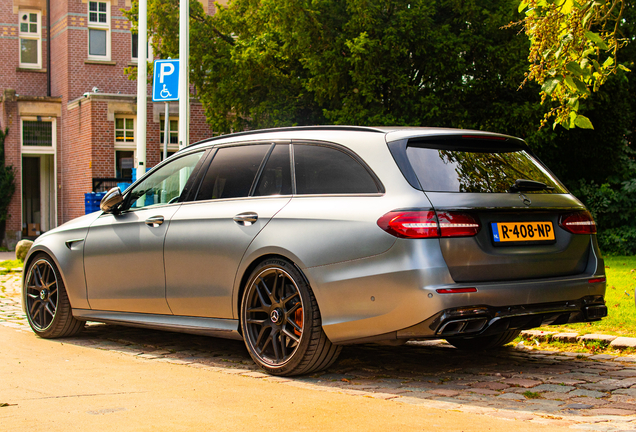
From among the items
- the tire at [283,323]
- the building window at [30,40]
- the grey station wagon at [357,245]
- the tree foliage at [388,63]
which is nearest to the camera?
the grey station wagon at [357,245]

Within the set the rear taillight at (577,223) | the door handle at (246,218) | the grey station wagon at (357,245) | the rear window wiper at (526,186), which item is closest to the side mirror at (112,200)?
the grey station wagon at (357,245)

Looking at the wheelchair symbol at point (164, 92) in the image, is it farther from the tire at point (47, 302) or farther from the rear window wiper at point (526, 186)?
the rear window wiper at point (526, 186)

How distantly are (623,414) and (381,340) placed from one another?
144 cm

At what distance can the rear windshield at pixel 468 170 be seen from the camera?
15.8 feet

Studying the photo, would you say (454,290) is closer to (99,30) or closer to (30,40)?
(99,30)

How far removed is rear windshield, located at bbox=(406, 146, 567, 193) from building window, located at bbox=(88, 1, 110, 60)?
83.3 feet

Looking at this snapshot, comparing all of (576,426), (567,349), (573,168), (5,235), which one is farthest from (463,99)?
(5,235)

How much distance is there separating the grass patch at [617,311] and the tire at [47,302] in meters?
4.42

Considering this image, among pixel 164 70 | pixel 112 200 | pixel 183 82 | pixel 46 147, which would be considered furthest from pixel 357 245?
pixel 46 147

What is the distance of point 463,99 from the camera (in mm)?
18062

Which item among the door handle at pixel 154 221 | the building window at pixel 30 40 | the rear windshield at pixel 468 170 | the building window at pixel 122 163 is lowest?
the door handle at pixel 154 221

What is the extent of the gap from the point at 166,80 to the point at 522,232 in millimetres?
8764

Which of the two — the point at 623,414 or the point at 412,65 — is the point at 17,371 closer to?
the point at 623,414

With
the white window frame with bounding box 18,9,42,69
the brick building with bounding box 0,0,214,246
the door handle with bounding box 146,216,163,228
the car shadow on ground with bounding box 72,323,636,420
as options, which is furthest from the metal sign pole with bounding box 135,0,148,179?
the white window frame with bounding box 18,9,42,69
